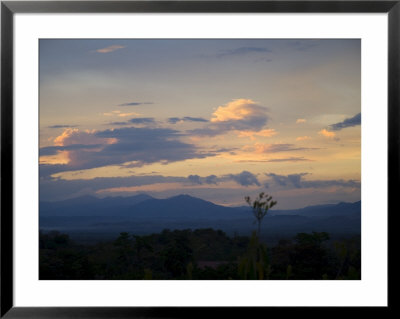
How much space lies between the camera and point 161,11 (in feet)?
6.37

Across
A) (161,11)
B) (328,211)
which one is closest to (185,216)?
(328,211)

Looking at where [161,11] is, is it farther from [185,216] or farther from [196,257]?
[196,257]

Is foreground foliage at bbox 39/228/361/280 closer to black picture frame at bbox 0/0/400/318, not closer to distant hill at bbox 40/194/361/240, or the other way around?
distant hill at bbox 40/194/361/240

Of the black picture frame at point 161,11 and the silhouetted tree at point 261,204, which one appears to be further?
the silhouetted tree at point 261,204

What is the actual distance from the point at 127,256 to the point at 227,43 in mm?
1395

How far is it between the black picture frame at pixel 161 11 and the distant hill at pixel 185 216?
29.3 inches

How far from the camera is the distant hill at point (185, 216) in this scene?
266cm

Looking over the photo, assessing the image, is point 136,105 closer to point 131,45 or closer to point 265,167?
point 131,45

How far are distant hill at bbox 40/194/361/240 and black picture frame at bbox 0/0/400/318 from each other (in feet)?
2.44

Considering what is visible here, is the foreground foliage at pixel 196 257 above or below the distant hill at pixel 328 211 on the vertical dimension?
below

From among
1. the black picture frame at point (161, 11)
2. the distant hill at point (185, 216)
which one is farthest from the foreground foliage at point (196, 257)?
the black picture frame at point (161, 11)

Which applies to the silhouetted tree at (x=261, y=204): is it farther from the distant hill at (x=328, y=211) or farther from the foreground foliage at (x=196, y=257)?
the foreground foliage at (x=196, y=257)

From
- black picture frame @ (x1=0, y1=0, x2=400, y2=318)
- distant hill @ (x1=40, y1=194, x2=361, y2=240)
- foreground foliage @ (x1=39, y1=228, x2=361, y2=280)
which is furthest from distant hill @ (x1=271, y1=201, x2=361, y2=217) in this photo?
black picture frame @ (x1=0, y1=0, x2=400, y2=318)

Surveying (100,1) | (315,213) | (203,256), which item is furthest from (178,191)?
(100,1)
